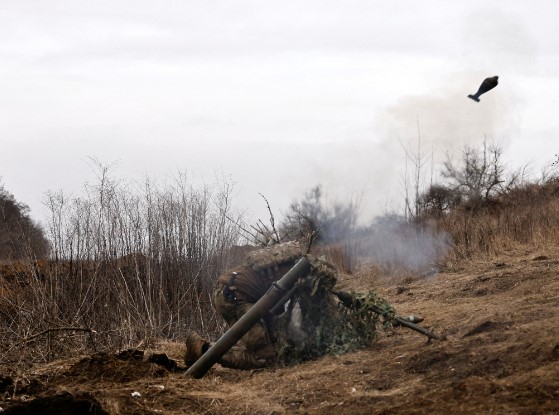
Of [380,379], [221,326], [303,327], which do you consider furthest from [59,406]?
[221,326]

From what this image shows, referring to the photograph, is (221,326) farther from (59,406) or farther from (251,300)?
(59,406)

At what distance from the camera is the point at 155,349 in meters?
8.48

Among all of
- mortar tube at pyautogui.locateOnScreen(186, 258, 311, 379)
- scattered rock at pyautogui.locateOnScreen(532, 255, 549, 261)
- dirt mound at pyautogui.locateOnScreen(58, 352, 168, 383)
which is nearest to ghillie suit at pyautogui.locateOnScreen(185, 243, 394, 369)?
mortar tube at pyautogui.locateOnScreen(186, 258, 311, 379)

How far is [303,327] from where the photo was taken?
695 cm

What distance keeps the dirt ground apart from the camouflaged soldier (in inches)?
7.0

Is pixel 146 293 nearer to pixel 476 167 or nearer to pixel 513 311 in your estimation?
pixel 513 311

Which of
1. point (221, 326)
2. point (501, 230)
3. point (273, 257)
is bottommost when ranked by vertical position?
point (221, 326)

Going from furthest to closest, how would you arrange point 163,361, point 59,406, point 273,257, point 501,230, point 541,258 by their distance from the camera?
point 501,230 → point 541,258 → point 273,257 → point 163,361 → point 59,406

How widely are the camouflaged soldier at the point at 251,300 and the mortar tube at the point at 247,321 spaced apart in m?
0.34

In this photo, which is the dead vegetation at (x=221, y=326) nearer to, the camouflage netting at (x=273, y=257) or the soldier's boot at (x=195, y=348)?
the soldier's boot at (x=195, y=348)

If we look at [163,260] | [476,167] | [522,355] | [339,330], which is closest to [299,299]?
[339,330]

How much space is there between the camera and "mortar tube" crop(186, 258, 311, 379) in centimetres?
655

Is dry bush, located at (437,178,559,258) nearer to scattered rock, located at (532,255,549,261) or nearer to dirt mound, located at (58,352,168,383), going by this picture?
scattered rock, located at (532,255,549,261)

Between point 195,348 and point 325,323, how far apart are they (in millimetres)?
1275
